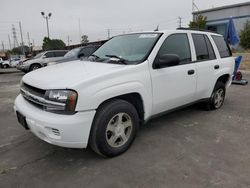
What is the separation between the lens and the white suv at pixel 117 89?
2.47m

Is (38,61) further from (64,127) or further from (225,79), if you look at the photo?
(64,127)

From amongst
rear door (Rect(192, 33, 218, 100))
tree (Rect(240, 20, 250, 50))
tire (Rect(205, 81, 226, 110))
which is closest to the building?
tree (Rect(240, 20, 250, 50))

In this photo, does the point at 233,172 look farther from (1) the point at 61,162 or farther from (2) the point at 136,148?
(1) the point at 61,162

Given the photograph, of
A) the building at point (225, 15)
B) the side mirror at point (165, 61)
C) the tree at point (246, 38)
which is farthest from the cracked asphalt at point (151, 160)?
the building at point (225, 15)

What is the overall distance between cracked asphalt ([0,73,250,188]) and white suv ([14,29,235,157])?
12.4 inches

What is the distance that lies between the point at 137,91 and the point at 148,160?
36.5 inches

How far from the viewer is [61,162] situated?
9.46 ft

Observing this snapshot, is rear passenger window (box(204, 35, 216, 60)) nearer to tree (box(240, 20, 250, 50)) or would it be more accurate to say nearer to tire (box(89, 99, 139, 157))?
tire (box(89, 99, 139, 157))

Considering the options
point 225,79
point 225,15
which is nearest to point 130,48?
point 225,79

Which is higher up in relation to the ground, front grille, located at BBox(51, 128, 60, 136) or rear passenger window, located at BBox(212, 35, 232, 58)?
rear passenger window, located at BBox(212, 35, 232, 58)

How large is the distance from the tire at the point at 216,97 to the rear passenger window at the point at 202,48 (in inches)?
28.7

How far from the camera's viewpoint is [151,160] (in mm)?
2861

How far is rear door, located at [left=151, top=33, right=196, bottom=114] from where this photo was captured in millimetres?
3271

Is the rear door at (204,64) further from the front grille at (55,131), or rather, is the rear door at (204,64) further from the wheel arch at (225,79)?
the front grille at (55,131)
